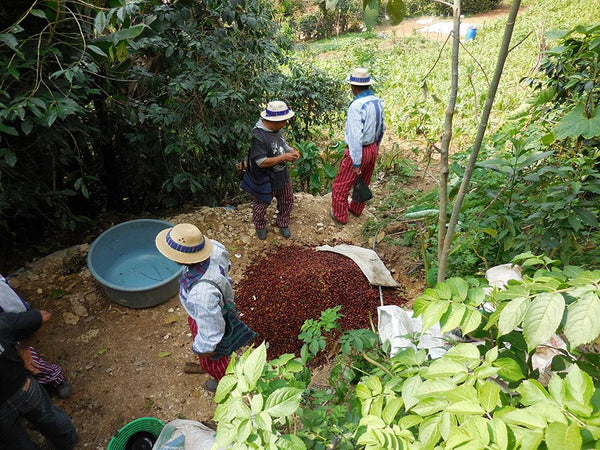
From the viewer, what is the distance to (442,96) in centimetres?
655

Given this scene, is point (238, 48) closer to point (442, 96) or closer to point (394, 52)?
point (442, 96)

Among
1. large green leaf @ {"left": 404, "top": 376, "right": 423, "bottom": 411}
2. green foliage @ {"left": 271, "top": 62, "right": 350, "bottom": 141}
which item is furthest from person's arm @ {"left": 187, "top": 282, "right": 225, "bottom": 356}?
green foliage @ {"left": 271, "top": 62, "right": 350, "bottom": 141}

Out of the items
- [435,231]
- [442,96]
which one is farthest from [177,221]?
[442,96]

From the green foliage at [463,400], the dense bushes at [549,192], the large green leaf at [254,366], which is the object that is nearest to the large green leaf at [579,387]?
the green foliage at [463,400]

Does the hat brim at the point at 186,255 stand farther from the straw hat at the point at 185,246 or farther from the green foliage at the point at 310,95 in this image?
the green foliage at the point at 310,95

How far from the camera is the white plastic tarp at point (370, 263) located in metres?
3.14

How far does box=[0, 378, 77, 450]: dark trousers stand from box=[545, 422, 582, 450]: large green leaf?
2278mm

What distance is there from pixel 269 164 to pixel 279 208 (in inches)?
24.2

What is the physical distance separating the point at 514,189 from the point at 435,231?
793 millimetres

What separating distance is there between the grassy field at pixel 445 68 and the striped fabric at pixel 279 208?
1651 mm

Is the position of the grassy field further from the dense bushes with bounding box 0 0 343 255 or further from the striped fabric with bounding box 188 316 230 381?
the striped fabric with bounding box 188 316 230 381

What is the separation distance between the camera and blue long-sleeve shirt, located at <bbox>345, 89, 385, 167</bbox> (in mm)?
3539

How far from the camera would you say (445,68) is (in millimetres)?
7898

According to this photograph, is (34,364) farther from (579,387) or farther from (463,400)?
(579,387)
